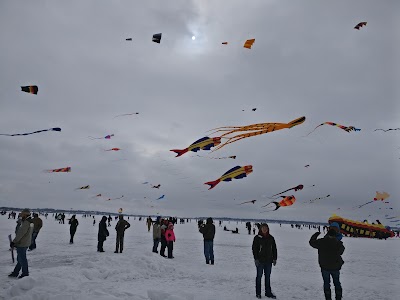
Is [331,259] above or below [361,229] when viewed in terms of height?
above

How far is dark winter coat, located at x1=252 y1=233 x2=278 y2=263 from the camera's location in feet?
24.6

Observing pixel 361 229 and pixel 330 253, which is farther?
pixel 361 229

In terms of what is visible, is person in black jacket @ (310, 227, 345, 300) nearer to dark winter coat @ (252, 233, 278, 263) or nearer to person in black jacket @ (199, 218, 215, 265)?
dark winter coat @ (252, 233, 278, 263)

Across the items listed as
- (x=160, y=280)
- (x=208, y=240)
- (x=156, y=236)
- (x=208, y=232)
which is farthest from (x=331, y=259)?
(x=156, y=236)

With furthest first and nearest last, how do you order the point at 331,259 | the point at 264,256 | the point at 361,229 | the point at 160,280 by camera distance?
the point at 361,229 → the point at 160,280 → the point at 264,256 → the point at 331,259

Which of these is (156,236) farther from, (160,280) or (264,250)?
(264,250)

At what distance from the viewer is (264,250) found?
753 cm

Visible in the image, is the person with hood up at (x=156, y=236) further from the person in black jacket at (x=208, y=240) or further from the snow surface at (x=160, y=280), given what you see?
the person in black jacket at (x=208, y=240)

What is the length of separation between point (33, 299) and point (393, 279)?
1145cm

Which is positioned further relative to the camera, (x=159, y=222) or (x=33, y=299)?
(x=159, y=222)

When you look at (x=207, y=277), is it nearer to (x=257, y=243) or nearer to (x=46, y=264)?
(x=257, y=243)

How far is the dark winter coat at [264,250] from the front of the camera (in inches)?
296

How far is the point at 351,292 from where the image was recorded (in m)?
8.55

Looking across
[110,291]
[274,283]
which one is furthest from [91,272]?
[274,283]
